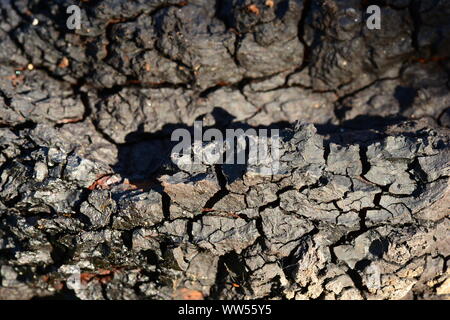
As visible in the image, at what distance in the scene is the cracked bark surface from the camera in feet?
9.36

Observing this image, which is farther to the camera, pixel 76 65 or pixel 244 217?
pixel 76 65

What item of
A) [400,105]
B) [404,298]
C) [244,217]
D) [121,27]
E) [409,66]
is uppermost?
[121,27]

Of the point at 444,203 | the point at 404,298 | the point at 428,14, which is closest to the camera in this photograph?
the point at 444,203

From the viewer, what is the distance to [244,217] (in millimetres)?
2916

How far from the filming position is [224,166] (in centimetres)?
289

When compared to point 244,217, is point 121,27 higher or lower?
higher

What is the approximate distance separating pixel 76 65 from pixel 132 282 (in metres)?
1.75

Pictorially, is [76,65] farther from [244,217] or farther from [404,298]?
[404,298]

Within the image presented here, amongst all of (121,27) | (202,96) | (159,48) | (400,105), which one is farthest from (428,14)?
(121,27)

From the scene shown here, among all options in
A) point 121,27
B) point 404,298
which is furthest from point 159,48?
point 404,298

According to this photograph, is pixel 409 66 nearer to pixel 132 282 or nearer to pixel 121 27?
pixel 121 27

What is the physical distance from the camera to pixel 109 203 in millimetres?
2924

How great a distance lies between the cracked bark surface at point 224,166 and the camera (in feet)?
9.36

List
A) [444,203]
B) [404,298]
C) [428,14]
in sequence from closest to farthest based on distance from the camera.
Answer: [444,203] < [404,298] < [428,14]
